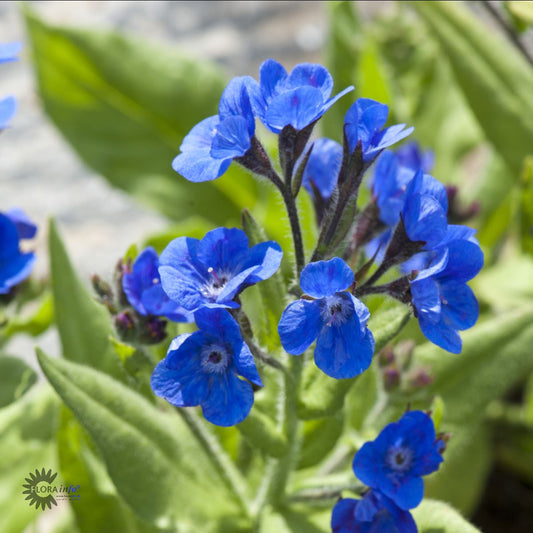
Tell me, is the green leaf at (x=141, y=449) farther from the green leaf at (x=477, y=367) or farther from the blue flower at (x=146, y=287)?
the green leaf at (x=477, y=367)

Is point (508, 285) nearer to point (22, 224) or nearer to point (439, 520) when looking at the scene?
point (439, 520)

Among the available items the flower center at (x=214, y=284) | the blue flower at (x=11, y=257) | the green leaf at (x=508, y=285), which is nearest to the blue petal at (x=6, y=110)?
the blue flower at (x=11, y=257)

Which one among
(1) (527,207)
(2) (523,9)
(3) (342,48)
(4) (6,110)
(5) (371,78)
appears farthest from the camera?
(3) (342,48)

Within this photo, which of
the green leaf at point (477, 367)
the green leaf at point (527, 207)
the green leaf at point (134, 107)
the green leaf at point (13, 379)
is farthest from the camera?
the green leaf at point (134, 107)

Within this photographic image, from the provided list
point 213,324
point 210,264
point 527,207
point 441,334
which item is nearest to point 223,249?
point 210,264

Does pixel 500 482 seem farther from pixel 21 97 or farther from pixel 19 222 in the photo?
pixel 21 97

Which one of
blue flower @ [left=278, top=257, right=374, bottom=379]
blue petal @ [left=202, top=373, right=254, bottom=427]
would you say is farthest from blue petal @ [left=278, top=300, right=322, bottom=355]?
blue petal @ [left=202, top=373, right=254, bottom=427]
